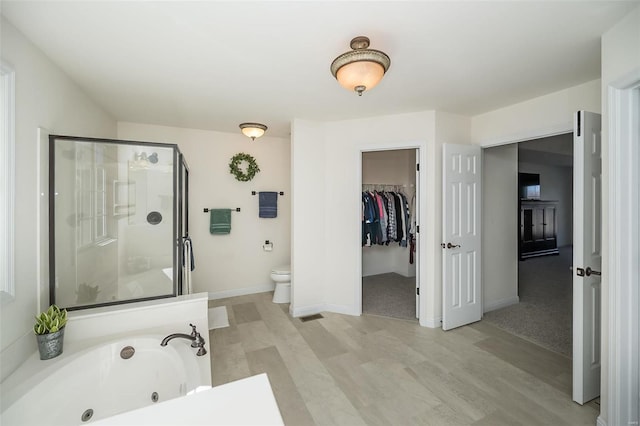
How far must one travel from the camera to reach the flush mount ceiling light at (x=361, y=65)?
164cm

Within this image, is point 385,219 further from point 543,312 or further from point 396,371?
point 396,371

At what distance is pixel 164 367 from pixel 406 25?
262cm

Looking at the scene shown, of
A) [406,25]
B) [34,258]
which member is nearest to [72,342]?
[34,258]

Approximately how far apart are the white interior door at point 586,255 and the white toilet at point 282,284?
290 cm

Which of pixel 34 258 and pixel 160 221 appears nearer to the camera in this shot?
pixel 34 258

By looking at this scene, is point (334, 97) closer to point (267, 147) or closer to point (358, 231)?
point (358, 231)

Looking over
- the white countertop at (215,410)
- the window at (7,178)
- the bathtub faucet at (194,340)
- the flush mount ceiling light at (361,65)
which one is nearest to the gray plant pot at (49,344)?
the window at (7,178)

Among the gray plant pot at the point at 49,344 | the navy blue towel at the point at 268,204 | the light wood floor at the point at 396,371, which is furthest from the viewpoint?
the navy blue towel at the point at 268,204

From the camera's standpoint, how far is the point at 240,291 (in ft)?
13.3

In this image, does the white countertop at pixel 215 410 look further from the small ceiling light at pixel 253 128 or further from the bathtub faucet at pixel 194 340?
the small ceiling light at pixel 253 128

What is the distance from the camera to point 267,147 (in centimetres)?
418

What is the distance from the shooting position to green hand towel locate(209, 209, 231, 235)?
3826 mm

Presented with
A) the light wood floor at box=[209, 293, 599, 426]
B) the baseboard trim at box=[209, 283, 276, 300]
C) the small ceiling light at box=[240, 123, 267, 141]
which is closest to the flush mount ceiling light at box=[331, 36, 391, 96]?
the small ceiling light at box=[240, 123, 267, 141]

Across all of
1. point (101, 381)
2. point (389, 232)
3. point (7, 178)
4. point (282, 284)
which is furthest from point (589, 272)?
point (7, 178)
